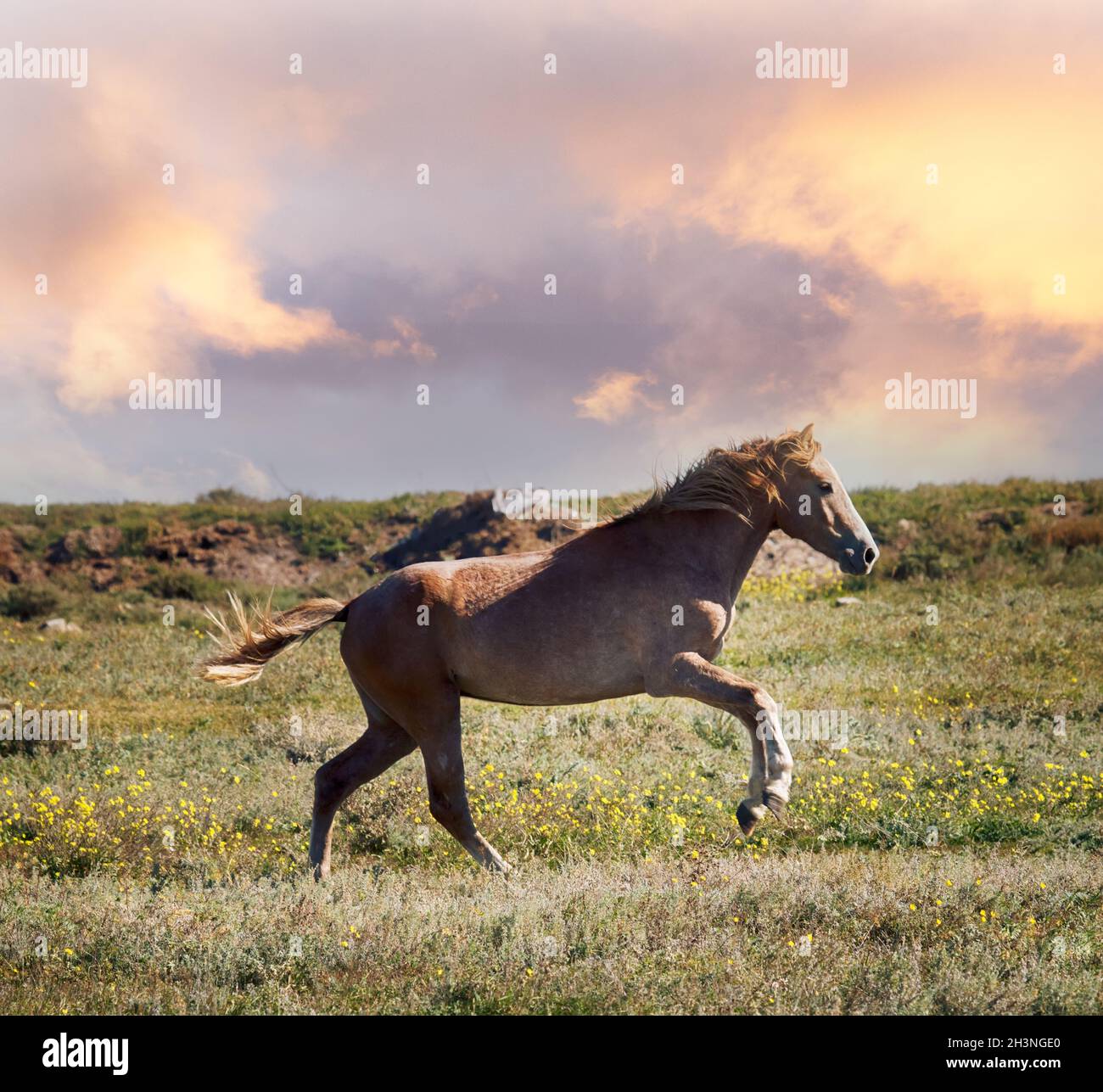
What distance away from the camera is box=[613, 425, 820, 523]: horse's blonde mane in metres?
8.25

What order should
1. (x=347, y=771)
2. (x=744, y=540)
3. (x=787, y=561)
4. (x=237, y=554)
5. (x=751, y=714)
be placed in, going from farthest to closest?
(x=237, y=554) < (x=787, y=561) < (x=347, y=771) < (x=744, y=540) < (x=751, y=714)

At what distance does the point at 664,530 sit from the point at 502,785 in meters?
3.89

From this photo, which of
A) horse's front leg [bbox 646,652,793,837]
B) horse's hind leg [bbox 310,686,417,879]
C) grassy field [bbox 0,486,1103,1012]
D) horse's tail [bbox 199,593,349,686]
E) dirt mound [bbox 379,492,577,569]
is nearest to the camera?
grassy field [bbox 0,486,1103,1012]

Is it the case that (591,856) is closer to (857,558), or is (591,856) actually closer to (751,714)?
(751,714)

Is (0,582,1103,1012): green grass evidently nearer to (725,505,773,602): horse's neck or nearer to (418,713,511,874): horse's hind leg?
(418,713,511,874): horse's hind leg

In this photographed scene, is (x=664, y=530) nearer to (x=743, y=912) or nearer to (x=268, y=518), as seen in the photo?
(x=743, y=912)

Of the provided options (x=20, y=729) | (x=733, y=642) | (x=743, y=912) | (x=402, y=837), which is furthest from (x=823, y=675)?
(x=20, y=729)

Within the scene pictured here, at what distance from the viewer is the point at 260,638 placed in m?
9.27

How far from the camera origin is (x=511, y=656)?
7941mm

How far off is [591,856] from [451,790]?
1389 millimetres

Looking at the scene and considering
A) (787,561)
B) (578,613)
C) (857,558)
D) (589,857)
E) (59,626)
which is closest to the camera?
(578,613)

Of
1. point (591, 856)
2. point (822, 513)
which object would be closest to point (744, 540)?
point (822, 513)

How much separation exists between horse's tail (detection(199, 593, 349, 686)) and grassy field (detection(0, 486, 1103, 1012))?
60.3 inches

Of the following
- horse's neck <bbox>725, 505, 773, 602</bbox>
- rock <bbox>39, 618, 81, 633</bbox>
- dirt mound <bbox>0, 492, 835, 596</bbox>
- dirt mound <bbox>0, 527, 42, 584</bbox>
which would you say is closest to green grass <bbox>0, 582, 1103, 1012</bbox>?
horse's neck <bbox>725, 505, 773, 602</bbox>
